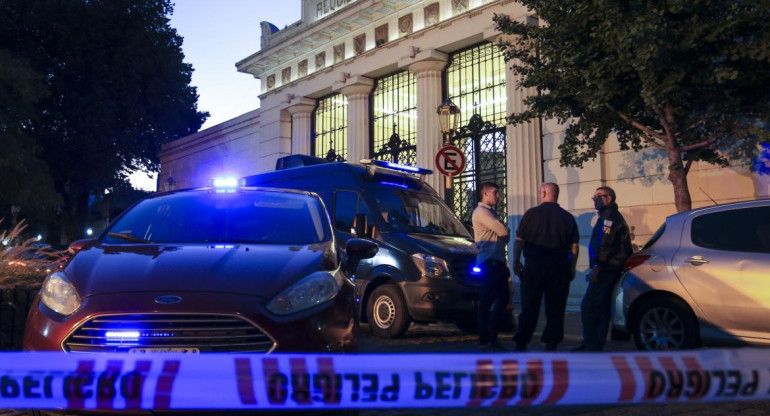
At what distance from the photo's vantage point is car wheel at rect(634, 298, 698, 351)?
20.3 ft

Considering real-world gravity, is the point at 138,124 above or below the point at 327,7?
below

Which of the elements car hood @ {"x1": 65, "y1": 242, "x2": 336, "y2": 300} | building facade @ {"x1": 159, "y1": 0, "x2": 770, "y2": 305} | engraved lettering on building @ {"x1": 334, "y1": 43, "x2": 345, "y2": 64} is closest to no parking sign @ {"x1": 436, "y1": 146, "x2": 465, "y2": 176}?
building facade @ {"x1": 159, "y1": 0, "x2": 770, "y2": 305}

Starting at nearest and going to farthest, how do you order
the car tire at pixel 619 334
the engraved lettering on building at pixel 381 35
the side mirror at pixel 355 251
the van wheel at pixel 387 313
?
the side mirror at pixel 355 251 → the car tire at pixel 619 334 → the van wheel at pixel 387 313 → the engraved lettering on building at pixel 381 35

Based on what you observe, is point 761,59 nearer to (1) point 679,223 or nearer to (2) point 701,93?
(2) point 701,93

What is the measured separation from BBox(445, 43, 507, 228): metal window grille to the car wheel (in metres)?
11.2

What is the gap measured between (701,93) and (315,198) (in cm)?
768

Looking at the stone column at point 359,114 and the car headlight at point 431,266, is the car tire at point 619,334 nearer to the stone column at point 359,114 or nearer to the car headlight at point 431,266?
the car headlight at point 431,266

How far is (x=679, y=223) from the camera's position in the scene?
661 cm

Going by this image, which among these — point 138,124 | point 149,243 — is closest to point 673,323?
point 149,243

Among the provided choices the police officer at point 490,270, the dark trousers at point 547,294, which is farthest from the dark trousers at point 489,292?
the dark trousers at point 547,294

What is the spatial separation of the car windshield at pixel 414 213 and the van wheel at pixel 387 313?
2.79ft

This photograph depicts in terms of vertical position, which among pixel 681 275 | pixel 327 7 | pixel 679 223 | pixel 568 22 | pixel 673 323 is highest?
pixel 327 7

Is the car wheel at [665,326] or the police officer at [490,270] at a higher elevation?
the police officer at [490,270]

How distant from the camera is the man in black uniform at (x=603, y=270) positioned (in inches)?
269
